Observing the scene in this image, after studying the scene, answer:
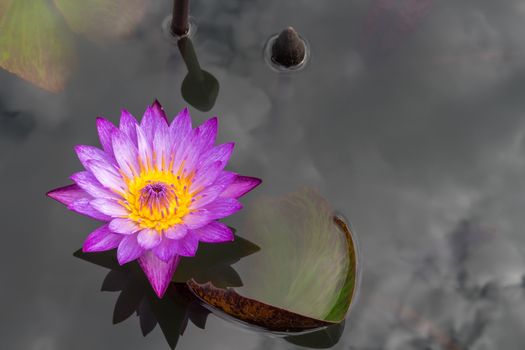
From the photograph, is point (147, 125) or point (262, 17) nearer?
point (147, 125)

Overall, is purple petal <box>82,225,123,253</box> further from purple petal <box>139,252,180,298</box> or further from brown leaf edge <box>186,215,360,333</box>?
brown leaf edge <box>186,215,360,333</box>

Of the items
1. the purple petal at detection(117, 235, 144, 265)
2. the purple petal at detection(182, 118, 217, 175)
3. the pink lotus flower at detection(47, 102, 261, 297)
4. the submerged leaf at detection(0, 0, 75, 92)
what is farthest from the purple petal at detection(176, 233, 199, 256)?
the submerged leaf at detection(0, 0, 75, 92)

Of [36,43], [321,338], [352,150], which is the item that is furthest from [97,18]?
[321,338]

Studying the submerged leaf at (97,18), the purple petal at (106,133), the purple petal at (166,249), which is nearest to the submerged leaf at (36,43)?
the submerged leaf at (97,18)

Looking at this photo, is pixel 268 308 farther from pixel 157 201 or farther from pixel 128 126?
pixel 128 126

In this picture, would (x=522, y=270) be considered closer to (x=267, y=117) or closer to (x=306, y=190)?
(x=306, y=190)

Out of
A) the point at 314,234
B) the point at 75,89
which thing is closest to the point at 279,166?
the point at 314,234
